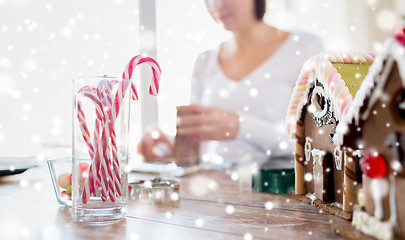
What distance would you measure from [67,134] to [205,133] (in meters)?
0.89

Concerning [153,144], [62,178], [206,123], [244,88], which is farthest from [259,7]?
[62,178]

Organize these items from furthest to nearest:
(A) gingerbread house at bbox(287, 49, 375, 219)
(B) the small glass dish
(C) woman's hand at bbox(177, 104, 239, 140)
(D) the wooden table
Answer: (C) woman's hand at bbox(177, 104, 239, 140) → (B) the small glass dish → (A) gingerbread house at bbox(287, 49, 375, 219) → (D) the wooden table

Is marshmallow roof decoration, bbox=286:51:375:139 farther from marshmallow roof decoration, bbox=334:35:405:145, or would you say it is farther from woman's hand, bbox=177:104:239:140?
woman's hand, bbox=177:104:239:140

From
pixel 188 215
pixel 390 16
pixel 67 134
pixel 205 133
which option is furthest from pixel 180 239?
pixel 390 16

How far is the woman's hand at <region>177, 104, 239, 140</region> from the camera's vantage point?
197 cm

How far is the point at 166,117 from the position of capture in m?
2.92

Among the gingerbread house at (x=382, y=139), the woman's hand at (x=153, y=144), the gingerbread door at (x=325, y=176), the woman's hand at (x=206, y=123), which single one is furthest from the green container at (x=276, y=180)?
the woman's hand at (x=153, y=144)

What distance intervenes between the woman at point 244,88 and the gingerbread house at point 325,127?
1.01 metres

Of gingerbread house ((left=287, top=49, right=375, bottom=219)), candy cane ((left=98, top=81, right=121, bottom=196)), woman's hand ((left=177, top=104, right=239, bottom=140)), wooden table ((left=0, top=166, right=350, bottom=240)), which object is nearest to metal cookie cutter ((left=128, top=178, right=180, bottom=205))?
wooden table ((left=0, top=166, right=350, bottom=240))

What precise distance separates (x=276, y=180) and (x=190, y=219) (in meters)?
0.36

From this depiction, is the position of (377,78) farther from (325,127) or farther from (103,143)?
(103,143)

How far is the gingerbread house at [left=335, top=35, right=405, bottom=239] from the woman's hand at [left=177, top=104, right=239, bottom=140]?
4.41ft

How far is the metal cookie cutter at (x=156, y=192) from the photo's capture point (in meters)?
0.95

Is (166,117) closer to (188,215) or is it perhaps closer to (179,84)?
(179,84)
